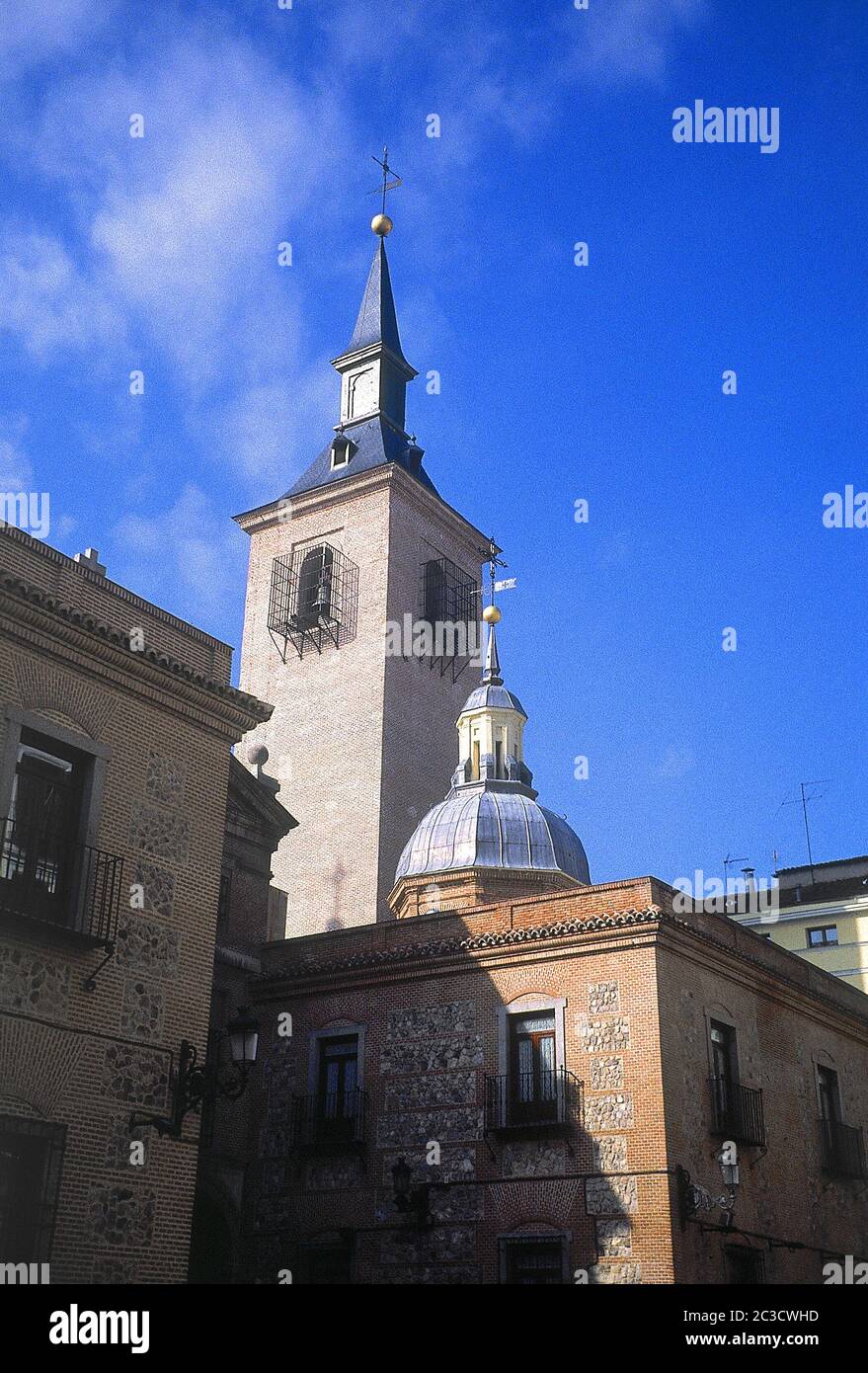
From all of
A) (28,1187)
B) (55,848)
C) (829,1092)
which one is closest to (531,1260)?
(829,1092)

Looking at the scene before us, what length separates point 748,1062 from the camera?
23.8 metres

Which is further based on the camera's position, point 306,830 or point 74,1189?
point 306,830

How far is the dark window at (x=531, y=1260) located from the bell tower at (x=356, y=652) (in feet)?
43.9

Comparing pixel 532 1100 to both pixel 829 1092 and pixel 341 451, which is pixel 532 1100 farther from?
pixel 341 451

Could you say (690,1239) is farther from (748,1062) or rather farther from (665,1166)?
(748,1062)

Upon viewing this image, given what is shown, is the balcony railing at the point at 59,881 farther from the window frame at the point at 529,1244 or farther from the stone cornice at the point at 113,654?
the window frame at the point at 529,1244

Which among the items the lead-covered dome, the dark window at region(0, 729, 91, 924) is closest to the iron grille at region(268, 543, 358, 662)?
the lead-covered dome

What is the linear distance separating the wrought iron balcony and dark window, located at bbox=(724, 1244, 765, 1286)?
1624 millimetres

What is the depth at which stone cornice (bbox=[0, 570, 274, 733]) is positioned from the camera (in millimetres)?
15609

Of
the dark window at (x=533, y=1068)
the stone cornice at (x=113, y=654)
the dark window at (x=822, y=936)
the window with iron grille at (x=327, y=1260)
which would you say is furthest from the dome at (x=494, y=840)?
the dark window at (x=822, y=936)

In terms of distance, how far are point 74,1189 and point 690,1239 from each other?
9.91 metres
